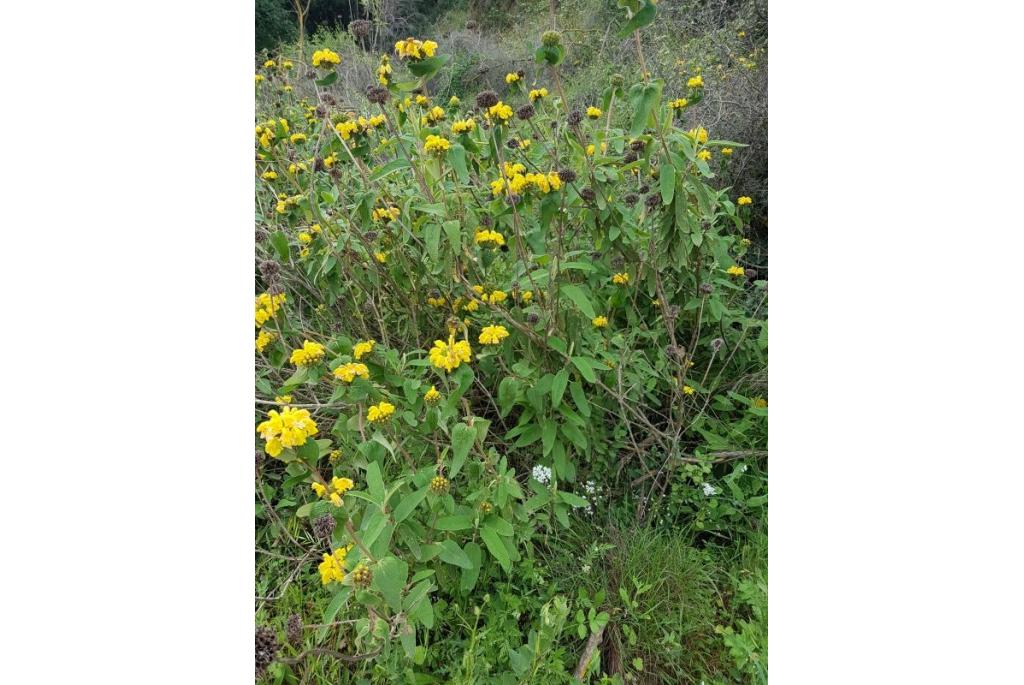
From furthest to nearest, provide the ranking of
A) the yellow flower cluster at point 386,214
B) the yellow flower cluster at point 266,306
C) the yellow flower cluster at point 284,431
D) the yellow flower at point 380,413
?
the yellow flower cluster at point 386,214 < the yellow flower cluster at point 266,306 < the yellow flower at point 380,413 < the yellow flower cluster at point 284,431

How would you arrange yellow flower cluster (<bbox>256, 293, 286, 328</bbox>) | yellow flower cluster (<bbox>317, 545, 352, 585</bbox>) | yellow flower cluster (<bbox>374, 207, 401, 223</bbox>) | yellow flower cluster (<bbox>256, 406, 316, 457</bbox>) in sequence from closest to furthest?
yellow flower cluster (<bbox>256, 406, 316, 457</bbox>) → yellow flower cluster (<bbox>317, 545, 352, 585</bbox>) → yellow flower cluster (<bbox>256, 293, 286, 328</bbox>) → yellow flower cluster (<bbox>374, 207, 401, 223</bbox>)

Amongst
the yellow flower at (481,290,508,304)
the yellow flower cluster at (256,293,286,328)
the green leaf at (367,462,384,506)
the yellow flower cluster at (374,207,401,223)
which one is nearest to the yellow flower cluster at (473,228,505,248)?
the yellow flower at (481,290,508,304)

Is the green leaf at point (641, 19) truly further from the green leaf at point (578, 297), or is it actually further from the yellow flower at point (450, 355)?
the yellow flower at point (450, 355)

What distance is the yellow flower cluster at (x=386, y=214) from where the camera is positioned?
1386mm

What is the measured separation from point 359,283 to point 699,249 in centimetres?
80

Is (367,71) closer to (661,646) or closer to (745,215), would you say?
(745,215)

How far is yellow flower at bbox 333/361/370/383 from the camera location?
3.42 feet

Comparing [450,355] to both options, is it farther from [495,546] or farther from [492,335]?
[495,546]

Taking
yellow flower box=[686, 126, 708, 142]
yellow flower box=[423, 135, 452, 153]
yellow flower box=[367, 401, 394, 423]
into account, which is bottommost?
yellow flower box=[367, 401, 394, 423]

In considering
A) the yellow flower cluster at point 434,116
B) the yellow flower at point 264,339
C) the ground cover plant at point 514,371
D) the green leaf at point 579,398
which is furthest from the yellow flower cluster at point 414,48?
the green leaf at point 579,398

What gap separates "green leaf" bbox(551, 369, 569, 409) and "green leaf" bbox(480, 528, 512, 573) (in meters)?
0.29

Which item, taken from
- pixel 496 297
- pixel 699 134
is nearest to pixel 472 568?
pixel 496 297

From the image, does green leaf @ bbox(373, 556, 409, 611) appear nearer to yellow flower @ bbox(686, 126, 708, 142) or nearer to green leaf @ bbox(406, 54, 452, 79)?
green leaf @ bbox(406, 54, 452, 79)

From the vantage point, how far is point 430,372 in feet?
4.43
